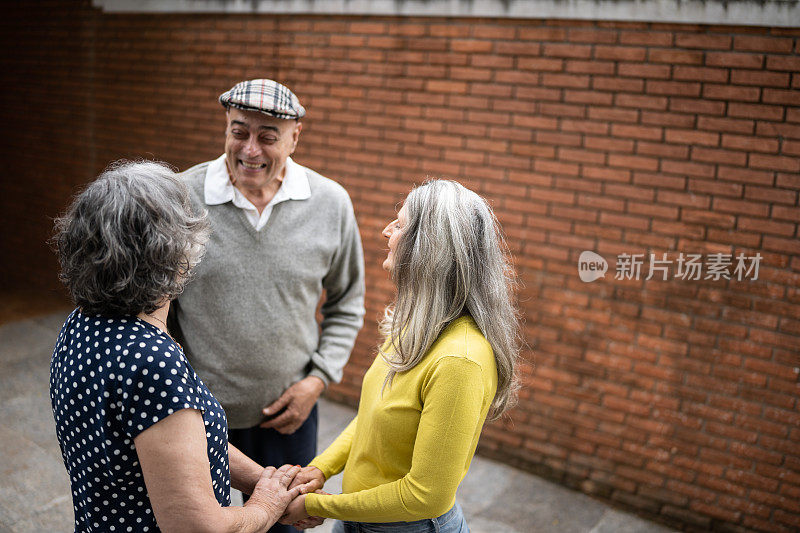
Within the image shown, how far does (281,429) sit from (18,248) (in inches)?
256

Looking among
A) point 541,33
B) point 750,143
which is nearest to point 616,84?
point 541,33

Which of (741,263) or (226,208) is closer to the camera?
(226,208)

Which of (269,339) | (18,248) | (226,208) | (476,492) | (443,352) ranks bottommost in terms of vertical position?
(476,492)

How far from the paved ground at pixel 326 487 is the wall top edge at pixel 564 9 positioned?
301 cm

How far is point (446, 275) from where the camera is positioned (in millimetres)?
1784

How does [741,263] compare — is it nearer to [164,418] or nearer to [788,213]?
[788,213]

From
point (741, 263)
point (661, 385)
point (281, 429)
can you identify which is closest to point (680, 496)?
point (661, 385)

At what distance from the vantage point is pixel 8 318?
21.2 ft

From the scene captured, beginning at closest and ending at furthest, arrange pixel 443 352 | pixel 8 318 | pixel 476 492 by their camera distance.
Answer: pixel 443 352, pixel 476 492, pixel 8 318

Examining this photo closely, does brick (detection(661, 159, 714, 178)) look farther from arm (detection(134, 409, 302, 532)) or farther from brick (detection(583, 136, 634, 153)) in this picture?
arm (detection(134, 409, 302, 532))

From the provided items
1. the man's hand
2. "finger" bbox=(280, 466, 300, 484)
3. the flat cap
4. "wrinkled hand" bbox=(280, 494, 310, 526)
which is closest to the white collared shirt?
the flat cap

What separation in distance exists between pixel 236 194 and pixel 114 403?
1.17 meters

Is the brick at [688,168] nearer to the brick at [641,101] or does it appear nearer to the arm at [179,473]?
the brick at [641,101]

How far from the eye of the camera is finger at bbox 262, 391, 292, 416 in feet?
8.27
